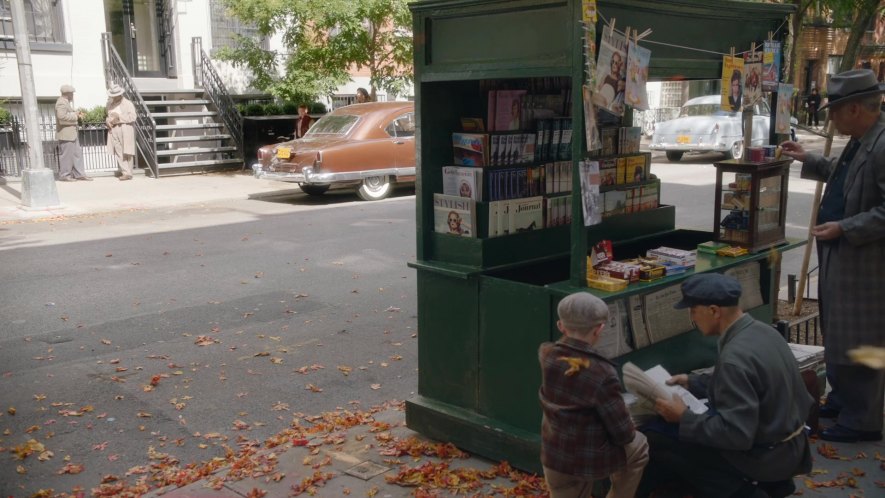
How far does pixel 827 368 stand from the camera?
504cm

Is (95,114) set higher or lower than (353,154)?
higher

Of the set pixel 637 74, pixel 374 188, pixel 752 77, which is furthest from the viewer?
pixel 374 188

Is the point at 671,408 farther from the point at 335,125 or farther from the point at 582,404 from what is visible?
the point at 335,125

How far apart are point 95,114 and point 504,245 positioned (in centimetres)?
→ 1675

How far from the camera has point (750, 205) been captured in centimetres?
521

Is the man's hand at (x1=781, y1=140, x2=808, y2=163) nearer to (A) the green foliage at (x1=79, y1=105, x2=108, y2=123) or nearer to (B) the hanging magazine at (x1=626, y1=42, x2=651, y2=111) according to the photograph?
(B) the hanging magazine at (x1=626, y1=42, x2=651, y2=111)

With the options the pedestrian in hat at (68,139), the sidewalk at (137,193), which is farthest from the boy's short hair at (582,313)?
the pedestrian in hat at (68,139)

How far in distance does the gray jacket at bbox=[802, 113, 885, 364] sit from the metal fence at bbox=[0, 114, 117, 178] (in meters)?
16.8

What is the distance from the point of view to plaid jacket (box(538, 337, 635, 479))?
334 cm

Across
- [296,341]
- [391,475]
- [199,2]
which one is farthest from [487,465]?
[199,2]

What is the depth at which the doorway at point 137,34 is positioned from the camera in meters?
21.8

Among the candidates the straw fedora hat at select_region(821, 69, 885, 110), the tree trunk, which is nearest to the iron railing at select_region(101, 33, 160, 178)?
the tree trunk

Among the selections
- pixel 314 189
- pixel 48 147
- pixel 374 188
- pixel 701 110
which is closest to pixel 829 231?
pixel 374 188

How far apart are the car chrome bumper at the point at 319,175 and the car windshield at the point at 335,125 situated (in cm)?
92
